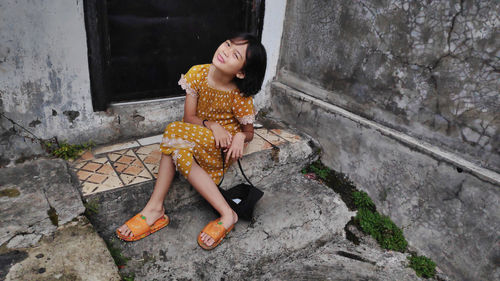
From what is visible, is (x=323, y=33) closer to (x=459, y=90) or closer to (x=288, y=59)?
(x=288, y=59)

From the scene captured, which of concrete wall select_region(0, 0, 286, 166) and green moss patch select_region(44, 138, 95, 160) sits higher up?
concrete wall select_region(0, 0, 286, 166)

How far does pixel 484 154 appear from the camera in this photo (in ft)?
7.27

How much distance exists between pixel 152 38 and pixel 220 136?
4.24 ft

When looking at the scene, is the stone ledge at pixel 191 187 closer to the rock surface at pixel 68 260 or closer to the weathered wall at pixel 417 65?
the rock surface at pixel 68 260

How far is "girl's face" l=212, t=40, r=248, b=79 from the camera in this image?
208cm

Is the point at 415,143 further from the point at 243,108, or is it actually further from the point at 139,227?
the point at 139,227

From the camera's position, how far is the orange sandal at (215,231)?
89.0 inches

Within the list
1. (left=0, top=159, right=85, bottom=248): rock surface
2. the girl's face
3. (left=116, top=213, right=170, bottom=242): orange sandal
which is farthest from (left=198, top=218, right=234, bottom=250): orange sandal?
the girl's face

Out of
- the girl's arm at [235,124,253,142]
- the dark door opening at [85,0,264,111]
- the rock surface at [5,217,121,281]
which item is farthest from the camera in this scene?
the dark door opening at [85,0,264,111]

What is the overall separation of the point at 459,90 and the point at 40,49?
3.09m

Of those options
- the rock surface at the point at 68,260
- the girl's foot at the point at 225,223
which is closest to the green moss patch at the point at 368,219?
the girl's foot at the point at 225,223

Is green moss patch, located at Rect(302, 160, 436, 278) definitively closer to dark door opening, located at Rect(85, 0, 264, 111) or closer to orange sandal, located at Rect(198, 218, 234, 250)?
orange sandal, located at Rect(198, 218, 234, 250)

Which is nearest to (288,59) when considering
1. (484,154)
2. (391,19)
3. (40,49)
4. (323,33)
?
(323,33)

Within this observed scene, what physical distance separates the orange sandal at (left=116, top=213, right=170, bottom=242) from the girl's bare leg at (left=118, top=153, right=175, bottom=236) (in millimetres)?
33
